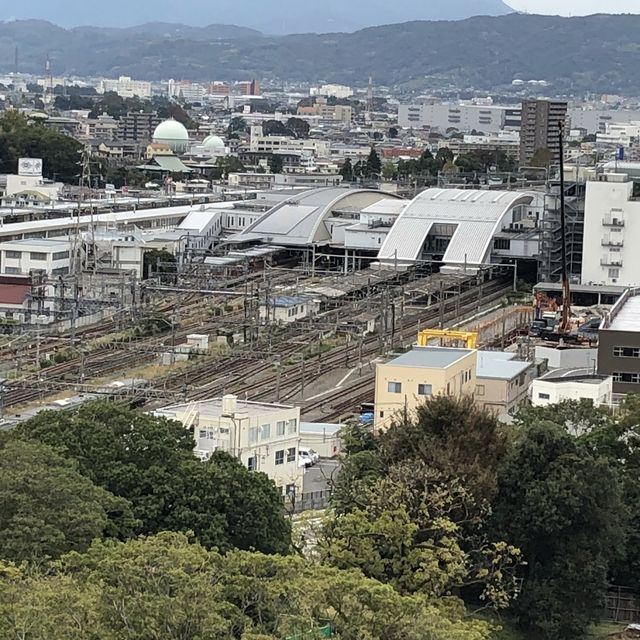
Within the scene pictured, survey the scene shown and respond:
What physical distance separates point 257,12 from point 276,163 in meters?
139

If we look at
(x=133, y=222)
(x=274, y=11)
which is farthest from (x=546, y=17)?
(x=133, y=222)

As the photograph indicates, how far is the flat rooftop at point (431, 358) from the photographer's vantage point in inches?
402

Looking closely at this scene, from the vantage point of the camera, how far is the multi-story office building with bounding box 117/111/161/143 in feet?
154

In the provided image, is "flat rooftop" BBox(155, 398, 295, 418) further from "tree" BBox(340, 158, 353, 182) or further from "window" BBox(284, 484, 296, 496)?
"tree" BBox(340, 158, 353, 182)

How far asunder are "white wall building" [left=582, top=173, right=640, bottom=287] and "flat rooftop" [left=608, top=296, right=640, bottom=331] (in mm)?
2788

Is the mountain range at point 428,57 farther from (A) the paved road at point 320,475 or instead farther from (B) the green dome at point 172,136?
(A) the paved road at point 320,475

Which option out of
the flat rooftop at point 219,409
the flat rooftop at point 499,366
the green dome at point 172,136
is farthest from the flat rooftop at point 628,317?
the green dome at point 172,136

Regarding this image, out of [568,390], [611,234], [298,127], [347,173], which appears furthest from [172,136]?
[568,390]

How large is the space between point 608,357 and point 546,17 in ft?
328

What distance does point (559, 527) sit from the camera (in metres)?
7.46

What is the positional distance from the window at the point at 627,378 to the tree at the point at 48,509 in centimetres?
538

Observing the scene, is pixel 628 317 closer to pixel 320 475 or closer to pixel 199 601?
pixel 320 475

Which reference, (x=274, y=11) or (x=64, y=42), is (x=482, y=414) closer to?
(x=64, y=42)

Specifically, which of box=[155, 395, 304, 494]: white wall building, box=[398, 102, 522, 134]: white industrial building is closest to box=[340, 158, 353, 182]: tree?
box=[155, 395, 304, 494]: white wall building
